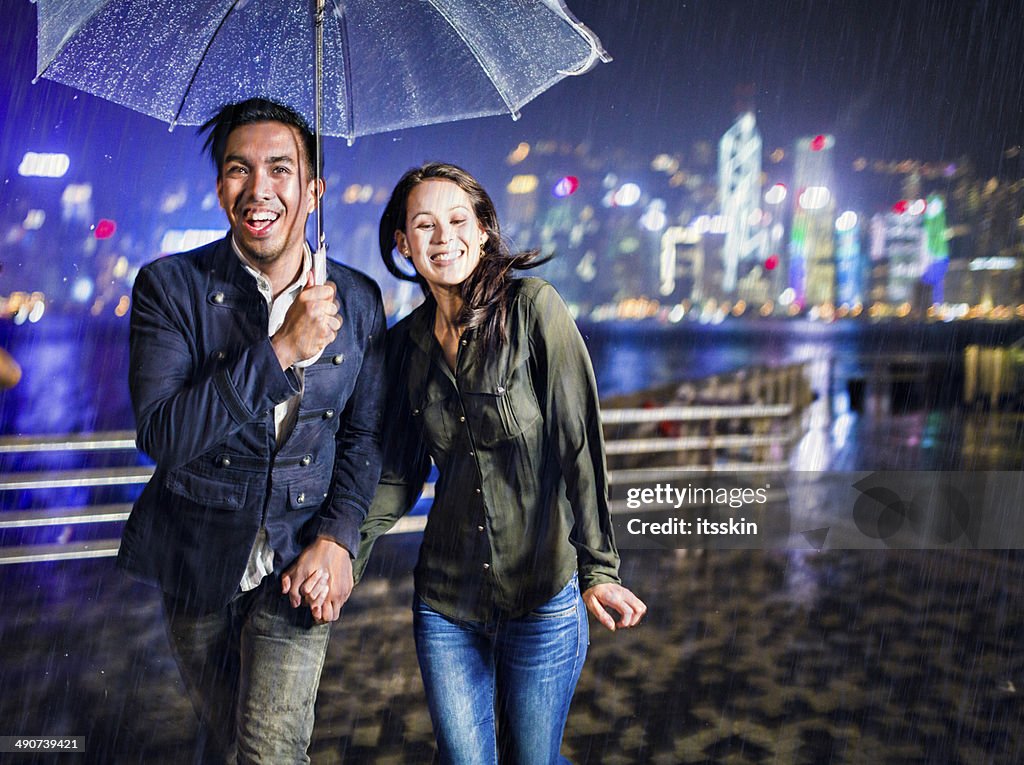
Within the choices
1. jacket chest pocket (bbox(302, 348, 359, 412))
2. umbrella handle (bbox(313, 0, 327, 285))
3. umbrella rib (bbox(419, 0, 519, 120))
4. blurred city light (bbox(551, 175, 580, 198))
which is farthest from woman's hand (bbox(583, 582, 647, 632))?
blurred city light (bbox(551, 175, 580, 198))

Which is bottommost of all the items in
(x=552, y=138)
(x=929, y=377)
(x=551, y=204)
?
(x=929, y=377)

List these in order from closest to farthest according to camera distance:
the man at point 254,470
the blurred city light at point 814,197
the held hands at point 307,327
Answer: the held hands at point 307,327, the man at point 254,470, the blurred city light at point 814,197

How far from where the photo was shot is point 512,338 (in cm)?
192

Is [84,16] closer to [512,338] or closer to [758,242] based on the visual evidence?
[512,338]

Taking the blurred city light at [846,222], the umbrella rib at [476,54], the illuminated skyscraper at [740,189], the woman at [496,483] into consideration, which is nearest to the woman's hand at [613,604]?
the woman at [496,483]

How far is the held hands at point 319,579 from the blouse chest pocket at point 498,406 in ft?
1.49

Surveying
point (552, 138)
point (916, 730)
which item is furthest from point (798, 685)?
point (552, 138)

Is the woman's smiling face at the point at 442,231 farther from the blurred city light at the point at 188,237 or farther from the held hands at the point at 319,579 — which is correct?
the held hands at the point at 319,579

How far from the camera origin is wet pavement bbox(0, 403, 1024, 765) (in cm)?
327

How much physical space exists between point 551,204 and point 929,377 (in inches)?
1219

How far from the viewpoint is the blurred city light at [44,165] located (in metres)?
3.36

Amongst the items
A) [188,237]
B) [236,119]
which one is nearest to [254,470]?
[188,237]

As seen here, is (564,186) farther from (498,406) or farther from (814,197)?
(814,197)

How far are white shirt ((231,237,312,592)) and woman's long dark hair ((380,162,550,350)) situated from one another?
0.24m
